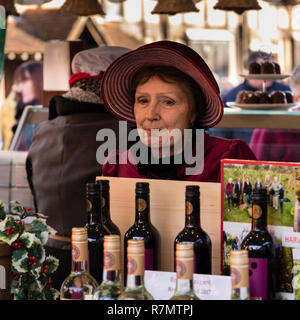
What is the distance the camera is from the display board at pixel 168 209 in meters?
1.55

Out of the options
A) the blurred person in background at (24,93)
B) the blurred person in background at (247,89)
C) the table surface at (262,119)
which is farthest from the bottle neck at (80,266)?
the blurred person in background at (24,93)

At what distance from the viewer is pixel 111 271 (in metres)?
1.27

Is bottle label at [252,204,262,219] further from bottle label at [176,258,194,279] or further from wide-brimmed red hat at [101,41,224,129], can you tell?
wide-brimmed red hat at [101,41,224,129]

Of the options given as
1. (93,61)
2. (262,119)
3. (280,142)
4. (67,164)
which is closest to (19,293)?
(67,164)

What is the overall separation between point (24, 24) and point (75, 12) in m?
4.88

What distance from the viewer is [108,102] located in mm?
2332

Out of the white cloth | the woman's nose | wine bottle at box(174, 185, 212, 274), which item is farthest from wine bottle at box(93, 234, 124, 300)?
the white cloth

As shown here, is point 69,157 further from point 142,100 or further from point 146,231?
point 146,231

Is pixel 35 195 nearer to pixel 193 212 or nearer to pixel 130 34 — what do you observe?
pixel 193 212

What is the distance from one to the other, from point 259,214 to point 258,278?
12cm

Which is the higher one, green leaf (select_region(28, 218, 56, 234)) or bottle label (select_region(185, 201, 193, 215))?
bottle label (select_region(185, 201, 193, 215))

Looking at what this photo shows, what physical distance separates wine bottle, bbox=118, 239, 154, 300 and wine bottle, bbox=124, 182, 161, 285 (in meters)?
0.24

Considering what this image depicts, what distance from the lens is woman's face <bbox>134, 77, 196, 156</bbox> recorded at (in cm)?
208

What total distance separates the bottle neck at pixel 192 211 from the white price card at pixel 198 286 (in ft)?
0.47
